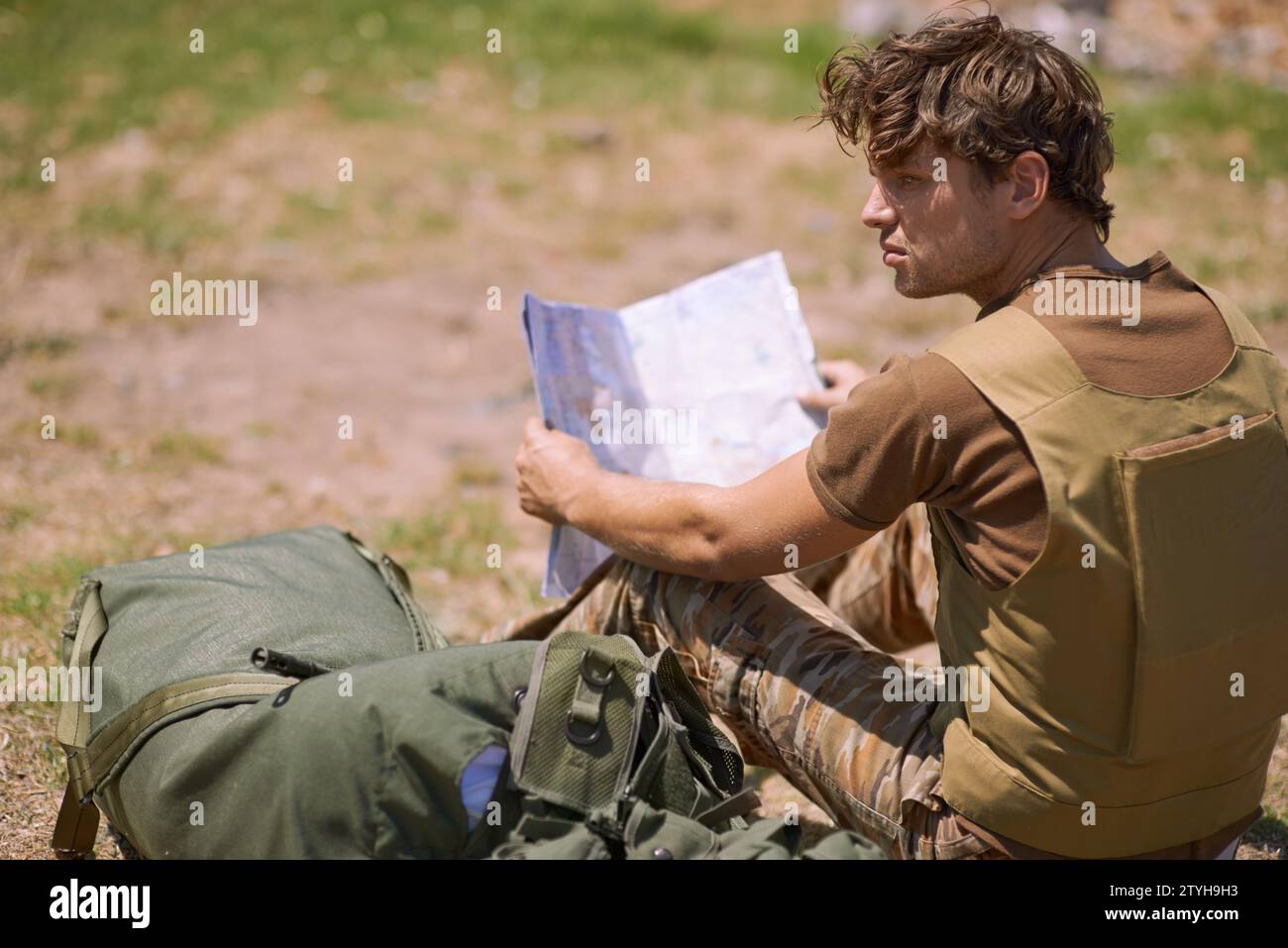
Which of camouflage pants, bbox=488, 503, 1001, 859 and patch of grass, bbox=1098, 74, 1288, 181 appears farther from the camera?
patch of grass, bbox=1098, 74, 1288, 181

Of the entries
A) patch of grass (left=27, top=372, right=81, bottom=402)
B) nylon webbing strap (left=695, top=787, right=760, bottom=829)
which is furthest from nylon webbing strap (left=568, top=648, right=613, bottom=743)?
patch of grass (left=27, top=372, right=81, bottom=402)

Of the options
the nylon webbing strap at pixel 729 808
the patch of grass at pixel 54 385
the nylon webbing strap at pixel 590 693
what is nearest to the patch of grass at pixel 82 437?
the patch of grass at pixel 54 385

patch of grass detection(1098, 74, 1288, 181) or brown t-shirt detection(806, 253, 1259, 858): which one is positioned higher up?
patch of grass detection(1098, 74, 1288, 181)

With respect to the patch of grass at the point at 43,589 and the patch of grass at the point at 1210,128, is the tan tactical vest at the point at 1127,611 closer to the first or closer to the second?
the patch of grass at the point at 43,589

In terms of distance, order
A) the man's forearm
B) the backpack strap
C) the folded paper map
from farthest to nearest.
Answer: the folded paper map → the man's forearm → the backpack strap

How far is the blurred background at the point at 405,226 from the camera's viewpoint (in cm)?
438

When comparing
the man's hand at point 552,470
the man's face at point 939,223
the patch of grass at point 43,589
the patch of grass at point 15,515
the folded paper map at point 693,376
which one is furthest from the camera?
the patch of grass at point 15,515

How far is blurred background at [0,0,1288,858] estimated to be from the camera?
438 centimetres

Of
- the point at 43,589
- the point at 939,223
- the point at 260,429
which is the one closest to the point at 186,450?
the point at 260,429

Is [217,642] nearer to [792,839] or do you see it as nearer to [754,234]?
[792,839]

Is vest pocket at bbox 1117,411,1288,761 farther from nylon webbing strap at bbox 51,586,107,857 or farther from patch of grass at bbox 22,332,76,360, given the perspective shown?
patch of grass at bbox 22,332,76,360

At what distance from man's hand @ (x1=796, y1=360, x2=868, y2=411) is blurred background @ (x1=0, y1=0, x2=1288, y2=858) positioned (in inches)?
38.4

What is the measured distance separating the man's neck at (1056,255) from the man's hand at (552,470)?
906 mm

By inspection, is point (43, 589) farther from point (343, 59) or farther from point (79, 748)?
point (343, 59)
